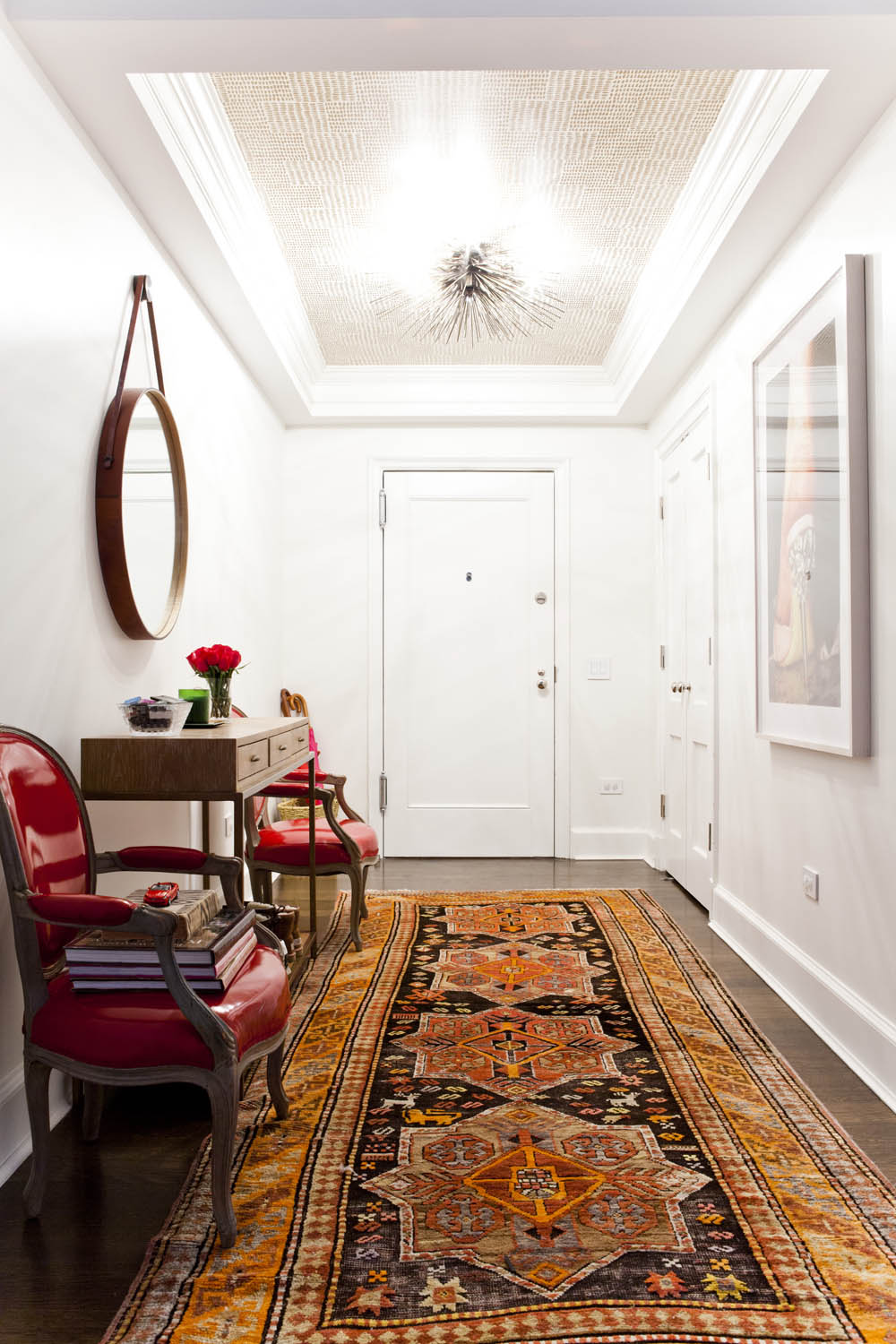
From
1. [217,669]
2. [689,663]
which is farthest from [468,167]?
[689,663]

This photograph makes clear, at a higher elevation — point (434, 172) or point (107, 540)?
point (434, 172)

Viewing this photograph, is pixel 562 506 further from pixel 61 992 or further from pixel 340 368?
pixel 61 992

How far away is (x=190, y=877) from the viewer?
10.9ft

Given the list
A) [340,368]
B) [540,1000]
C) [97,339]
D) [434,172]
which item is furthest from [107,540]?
[340,368]

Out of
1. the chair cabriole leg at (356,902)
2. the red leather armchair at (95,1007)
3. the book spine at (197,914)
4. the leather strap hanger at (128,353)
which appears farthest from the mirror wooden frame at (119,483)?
the chair cabriole leg at (356,902)

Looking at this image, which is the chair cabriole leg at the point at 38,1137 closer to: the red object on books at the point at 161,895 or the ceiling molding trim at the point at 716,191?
the red object on books at the point at 161,895

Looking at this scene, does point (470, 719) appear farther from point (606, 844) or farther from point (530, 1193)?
point (530, 1193)

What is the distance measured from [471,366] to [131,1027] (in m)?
4.05

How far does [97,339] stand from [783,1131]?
2573mm

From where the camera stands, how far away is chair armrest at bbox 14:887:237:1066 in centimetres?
161

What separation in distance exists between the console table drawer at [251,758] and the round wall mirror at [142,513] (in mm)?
517

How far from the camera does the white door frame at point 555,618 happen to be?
16.7 ft

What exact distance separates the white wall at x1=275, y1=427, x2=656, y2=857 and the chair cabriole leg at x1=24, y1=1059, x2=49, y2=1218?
3.38 meters

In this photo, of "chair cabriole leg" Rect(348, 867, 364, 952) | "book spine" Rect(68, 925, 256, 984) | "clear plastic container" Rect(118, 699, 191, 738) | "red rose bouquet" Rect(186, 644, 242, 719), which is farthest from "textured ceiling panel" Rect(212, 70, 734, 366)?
"chair cabriole leg" Rect(348, 867, 364, 952)
